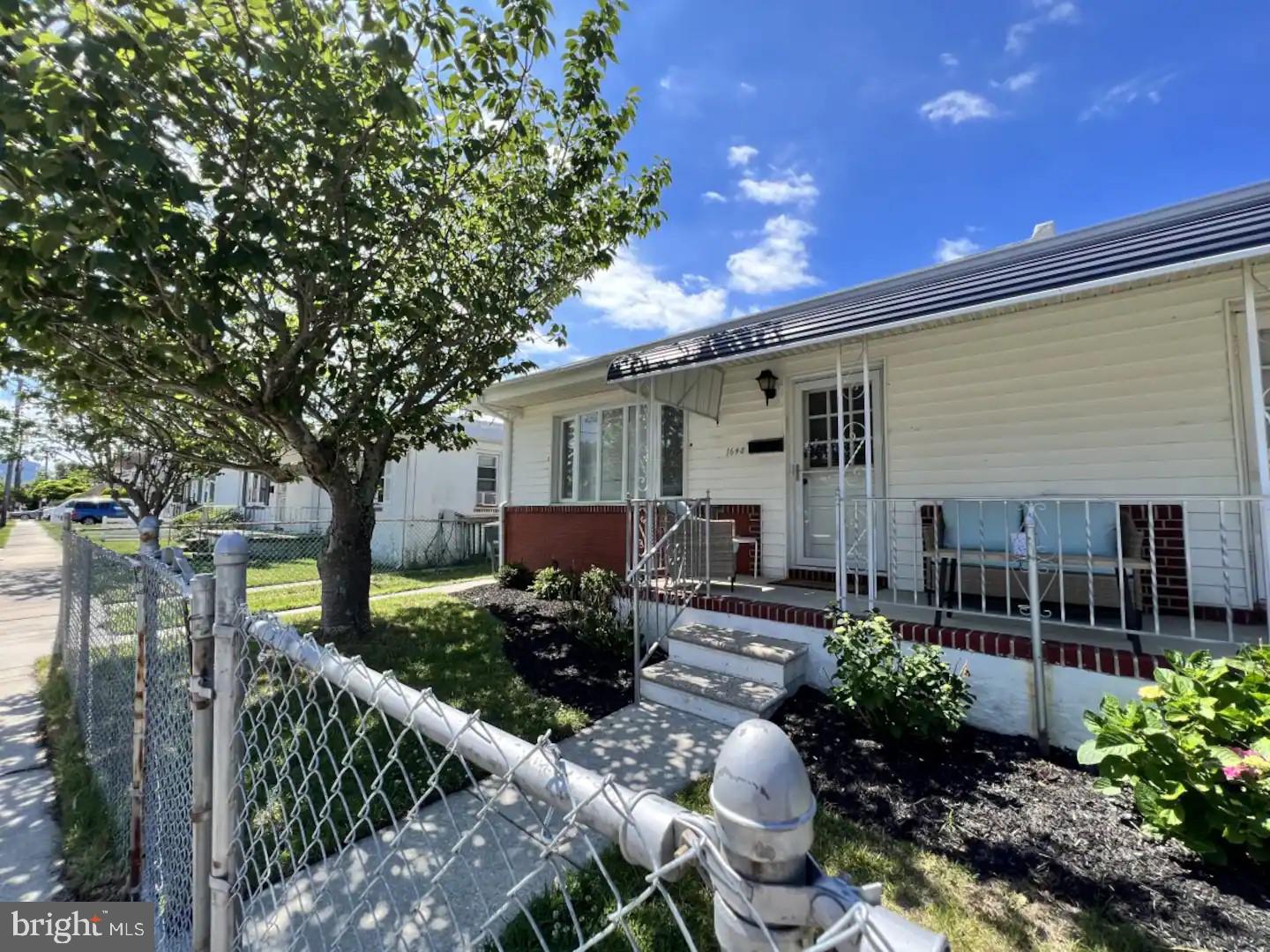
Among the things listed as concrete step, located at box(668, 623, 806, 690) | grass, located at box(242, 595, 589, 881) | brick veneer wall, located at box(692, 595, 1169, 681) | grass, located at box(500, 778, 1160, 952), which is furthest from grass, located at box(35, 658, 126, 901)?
brick veneer wall, located at box(692, 595, 1169, 681)

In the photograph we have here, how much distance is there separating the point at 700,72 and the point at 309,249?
237 inches

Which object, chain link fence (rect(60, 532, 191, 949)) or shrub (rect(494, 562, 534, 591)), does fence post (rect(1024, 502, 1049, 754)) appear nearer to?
chain link fence (rect(60, 532, 191, 949))

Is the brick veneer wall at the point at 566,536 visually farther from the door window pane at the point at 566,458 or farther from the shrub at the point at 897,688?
the shrub at the point at 897,688

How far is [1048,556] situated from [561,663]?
4668 millimetres

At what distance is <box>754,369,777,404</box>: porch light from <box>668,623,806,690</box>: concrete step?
3.23 meters

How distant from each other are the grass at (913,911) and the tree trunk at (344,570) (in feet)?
16.0

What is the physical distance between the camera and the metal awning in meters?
7.18

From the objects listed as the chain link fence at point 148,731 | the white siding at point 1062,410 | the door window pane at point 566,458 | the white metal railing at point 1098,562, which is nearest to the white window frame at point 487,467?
the door window pane at point 566,458

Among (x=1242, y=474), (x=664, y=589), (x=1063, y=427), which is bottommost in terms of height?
(x=664, y=589)

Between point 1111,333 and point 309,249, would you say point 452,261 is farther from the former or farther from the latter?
point 1111,333

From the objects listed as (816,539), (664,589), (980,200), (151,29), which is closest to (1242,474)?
(816,539)

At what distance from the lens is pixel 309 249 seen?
14.4 ft

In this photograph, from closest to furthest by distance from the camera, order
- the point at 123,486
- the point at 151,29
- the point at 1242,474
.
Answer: the point at 151,29, the point at 1242,474, the point at 123,486

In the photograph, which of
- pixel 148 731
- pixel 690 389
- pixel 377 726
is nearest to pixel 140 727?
pixel 148 731
